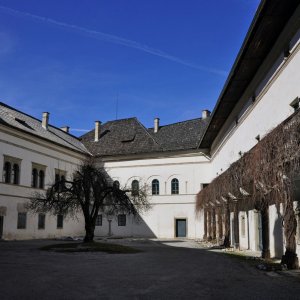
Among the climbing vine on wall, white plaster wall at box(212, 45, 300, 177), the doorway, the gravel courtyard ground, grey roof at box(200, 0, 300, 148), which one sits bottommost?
the gravel courtyard ground

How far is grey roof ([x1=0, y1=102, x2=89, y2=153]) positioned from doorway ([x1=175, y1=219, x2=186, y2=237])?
13388 mm

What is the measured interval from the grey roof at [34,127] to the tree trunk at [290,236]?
1070 inches

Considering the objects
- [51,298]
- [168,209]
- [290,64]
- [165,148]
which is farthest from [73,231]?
[51,298]

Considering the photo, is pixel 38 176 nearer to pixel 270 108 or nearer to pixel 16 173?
pixel 16 173

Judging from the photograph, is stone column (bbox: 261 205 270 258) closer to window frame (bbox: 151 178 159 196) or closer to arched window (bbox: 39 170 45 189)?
arched window (bbox: 39 170 45 189)

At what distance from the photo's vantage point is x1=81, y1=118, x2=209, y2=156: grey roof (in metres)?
47.6

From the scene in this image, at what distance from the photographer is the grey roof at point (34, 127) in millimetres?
38128

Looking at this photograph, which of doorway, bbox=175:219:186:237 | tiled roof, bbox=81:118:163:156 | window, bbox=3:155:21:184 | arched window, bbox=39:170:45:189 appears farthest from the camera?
tiled roof, bbox=81:118:163:156

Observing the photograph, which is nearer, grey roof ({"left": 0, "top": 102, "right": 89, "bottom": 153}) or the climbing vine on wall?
the climbing vine on wall

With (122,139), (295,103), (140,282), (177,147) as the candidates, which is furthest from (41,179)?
(140,282)

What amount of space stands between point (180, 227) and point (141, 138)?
11394 mm

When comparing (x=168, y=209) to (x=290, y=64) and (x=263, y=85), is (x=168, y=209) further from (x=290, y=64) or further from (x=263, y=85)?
(x=290, y=64)

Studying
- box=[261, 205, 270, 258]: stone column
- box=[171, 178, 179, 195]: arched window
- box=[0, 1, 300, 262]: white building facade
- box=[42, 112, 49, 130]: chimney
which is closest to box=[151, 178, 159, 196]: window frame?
box=[0, 1, 300, 262]: white building facade

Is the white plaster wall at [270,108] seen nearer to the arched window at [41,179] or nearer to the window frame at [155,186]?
the window frame at [155,186]
